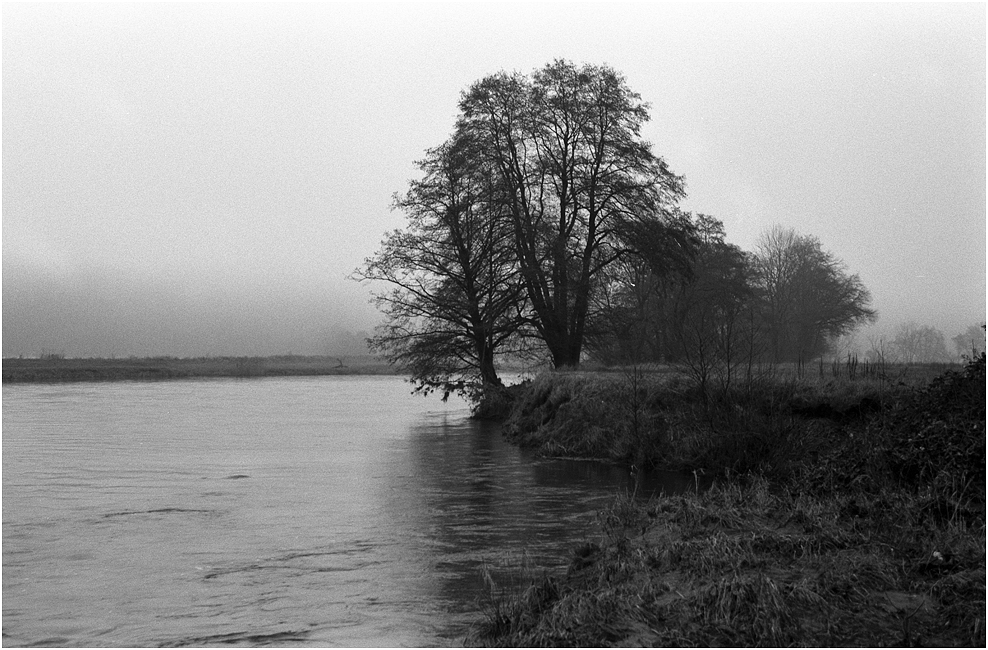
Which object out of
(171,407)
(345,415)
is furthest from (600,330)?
(171,407)

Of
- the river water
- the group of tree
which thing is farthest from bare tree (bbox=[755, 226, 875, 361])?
the river water

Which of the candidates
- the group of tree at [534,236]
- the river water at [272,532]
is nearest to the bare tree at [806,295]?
the group of tree at [534,236]

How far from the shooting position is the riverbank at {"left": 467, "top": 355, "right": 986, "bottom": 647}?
23.5ft

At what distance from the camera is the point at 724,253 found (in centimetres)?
5088

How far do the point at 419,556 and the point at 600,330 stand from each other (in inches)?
957

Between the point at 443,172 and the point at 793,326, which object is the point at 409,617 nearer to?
the point at 443,172

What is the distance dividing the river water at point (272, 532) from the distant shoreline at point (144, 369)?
45.9 m

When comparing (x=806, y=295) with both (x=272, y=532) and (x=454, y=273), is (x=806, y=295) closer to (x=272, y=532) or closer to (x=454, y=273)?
(x=454, y=273)

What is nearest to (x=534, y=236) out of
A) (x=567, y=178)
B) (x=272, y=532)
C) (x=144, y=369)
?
(x=567, y=178)

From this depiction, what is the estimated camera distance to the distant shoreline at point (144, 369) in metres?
77.9

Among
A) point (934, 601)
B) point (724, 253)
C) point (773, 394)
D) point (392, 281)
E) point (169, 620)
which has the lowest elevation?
point (169, 620)

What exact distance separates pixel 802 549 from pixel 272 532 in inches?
287

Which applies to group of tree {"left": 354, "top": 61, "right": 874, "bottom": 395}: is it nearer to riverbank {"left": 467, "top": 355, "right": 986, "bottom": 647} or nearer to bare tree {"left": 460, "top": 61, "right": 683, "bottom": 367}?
bare tree {"left": 460, "top": 61, "right": 683, "bottom": 367}

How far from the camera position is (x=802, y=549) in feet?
29.4
